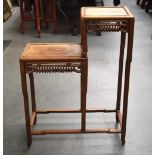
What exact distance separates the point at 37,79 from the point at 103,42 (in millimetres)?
1419

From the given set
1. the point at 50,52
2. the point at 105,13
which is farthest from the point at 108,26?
the point at 50,52

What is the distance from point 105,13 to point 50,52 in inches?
17.6

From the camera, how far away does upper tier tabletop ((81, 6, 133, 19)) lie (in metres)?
1.70

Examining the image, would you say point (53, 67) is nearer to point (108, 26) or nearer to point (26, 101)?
point (26, 101)

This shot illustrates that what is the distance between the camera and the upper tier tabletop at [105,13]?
1697 mm

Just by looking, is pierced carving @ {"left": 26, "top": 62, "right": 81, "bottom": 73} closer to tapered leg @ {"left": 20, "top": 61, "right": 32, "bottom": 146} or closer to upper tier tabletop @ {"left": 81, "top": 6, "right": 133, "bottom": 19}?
tapered leg @ {"left": 20, "top": 61, "right": 32, "bottom": 146}

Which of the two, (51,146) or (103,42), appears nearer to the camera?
(51,146)

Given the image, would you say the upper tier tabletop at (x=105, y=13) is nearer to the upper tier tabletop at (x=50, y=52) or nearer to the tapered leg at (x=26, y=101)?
the upper tier tabletop at (x=50, y=52)

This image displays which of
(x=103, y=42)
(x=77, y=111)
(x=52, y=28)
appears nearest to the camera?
(x=77, y=111)

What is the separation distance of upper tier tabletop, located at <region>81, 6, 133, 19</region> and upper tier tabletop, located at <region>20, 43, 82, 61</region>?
256 mm

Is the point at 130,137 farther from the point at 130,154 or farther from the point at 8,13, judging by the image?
the point at 8,13

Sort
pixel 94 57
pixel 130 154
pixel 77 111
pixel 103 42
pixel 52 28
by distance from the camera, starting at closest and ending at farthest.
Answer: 1. pixel 130 154
2. pixel 77 111
3. pixel 94 57
4. pixel 103 42
5. pixel 52 28

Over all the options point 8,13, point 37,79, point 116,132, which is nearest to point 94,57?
point 37,79

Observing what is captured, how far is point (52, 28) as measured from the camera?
463 centimetres
